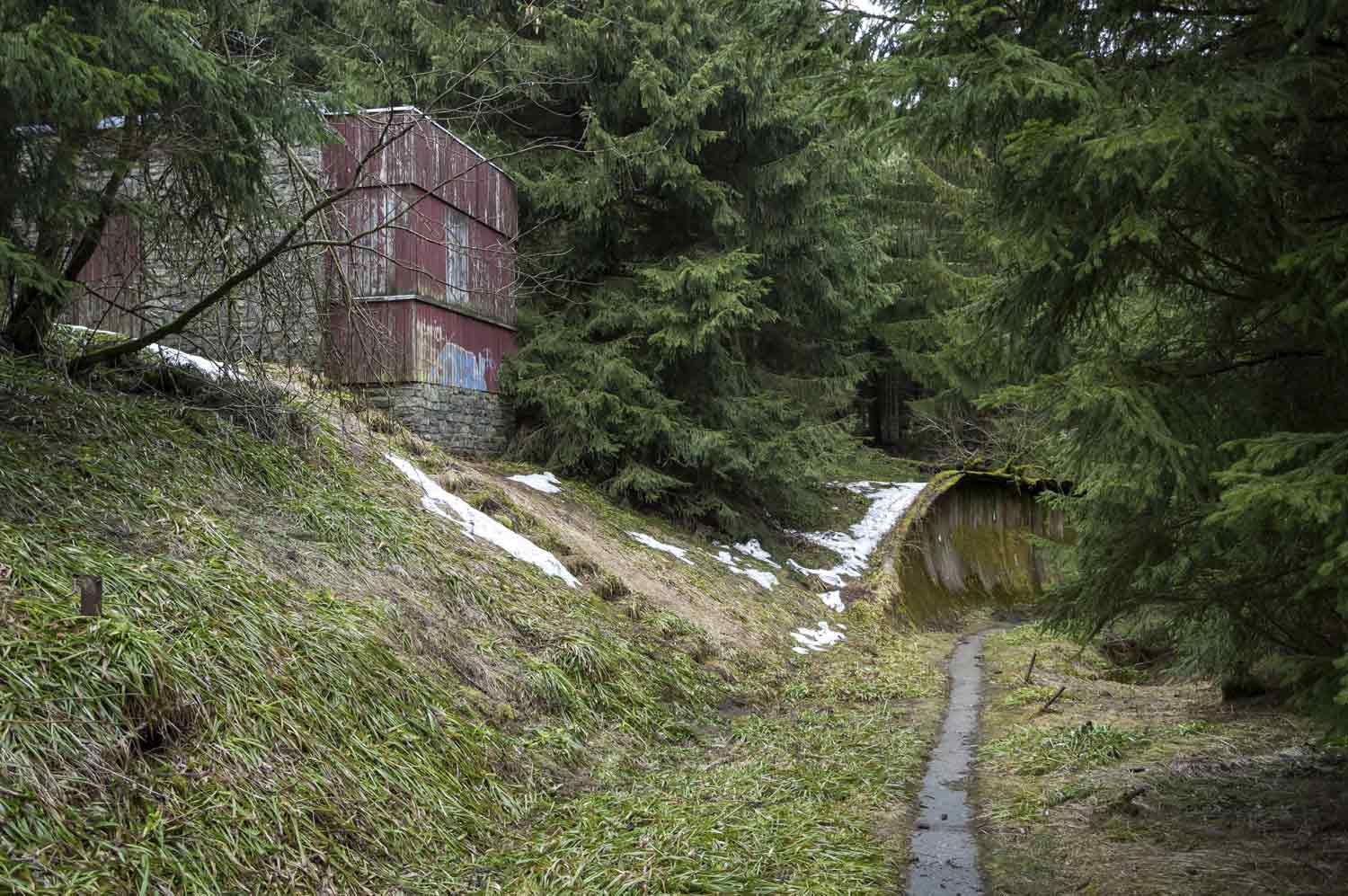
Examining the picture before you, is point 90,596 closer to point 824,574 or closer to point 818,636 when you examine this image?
point 818,636

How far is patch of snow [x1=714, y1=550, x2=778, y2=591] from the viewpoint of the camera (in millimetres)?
11988

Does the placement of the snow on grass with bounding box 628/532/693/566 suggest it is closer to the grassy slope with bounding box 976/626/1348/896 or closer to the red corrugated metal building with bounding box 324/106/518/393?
the red corrugated metal building with bounding box 324/106/518/393

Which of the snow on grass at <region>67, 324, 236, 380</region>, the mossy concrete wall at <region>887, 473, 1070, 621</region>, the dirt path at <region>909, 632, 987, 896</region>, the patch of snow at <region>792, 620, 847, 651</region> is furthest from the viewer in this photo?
the mossy concrete wall at <region>887, 473, 1070, 621</region>

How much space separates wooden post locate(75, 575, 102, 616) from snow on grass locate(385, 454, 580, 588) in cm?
418

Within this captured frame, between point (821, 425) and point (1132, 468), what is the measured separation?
32.2 feet

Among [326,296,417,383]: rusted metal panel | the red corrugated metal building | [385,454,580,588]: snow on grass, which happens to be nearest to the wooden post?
[326,296,417,383]: rusted metal panel

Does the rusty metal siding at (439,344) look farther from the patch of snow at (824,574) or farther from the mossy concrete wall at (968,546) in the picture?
the mossy concrete wall at (968,546)

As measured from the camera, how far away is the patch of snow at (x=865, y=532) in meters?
14.3

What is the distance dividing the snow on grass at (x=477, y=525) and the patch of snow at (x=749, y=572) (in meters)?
3.87

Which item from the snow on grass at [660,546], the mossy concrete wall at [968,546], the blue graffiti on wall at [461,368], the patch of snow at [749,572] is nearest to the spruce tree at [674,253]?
the blue graffiti on wall at [461,368]

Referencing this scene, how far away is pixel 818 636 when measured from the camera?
1116 cm

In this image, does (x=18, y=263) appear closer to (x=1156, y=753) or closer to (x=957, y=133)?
(x=957, y=133)

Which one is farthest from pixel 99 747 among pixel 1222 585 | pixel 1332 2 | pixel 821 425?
pixel 821 425

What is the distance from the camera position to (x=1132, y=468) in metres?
3.72
